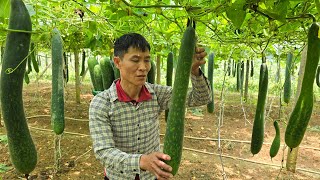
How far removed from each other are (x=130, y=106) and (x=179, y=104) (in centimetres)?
72

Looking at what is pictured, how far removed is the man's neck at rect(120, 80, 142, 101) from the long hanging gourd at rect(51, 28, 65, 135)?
65cm

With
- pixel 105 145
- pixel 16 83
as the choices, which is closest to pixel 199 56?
pixel 105 145

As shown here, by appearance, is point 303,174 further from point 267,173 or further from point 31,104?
point 31,104

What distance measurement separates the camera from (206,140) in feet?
22.3

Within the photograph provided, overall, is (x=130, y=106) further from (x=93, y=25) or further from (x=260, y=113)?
(x=93, y=25)

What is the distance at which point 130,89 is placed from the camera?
2.36 metres

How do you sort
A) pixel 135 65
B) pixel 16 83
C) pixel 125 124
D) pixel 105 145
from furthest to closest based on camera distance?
1. pixel 125 124
2. pixel 135 65
3. pixel 105 145
4. pixel 16 83

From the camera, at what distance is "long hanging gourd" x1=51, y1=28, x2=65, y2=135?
99.6 inches

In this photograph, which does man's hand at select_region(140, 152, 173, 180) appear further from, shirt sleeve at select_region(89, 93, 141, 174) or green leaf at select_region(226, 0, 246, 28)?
green leaf at select_region(226, 0, 246, 28)

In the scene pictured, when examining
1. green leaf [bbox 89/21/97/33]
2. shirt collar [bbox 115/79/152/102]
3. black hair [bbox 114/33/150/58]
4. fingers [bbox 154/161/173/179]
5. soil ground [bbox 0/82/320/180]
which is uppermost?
green leaf [bbox 89/21/97/33]

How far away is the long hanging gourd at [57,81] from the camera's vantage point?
8.30 feet

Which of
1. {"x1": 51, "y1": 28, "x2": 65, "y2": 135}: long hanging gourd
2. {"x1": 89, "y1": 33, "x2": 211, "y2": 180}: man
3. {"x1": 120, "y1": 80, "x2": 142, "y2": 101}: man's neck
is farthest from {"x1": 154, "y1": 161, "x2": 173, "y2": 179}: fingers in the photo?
{"x1": 51, "y1": 28, "x2": 65, "y2": 135}: long hanging gourd

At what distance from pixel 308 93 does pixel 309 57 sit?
22 cm

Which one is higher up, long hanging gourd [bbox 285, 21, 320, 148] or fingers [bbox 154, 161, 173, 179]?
long hanging gourd [bbox 285, 21, 320, 148]
